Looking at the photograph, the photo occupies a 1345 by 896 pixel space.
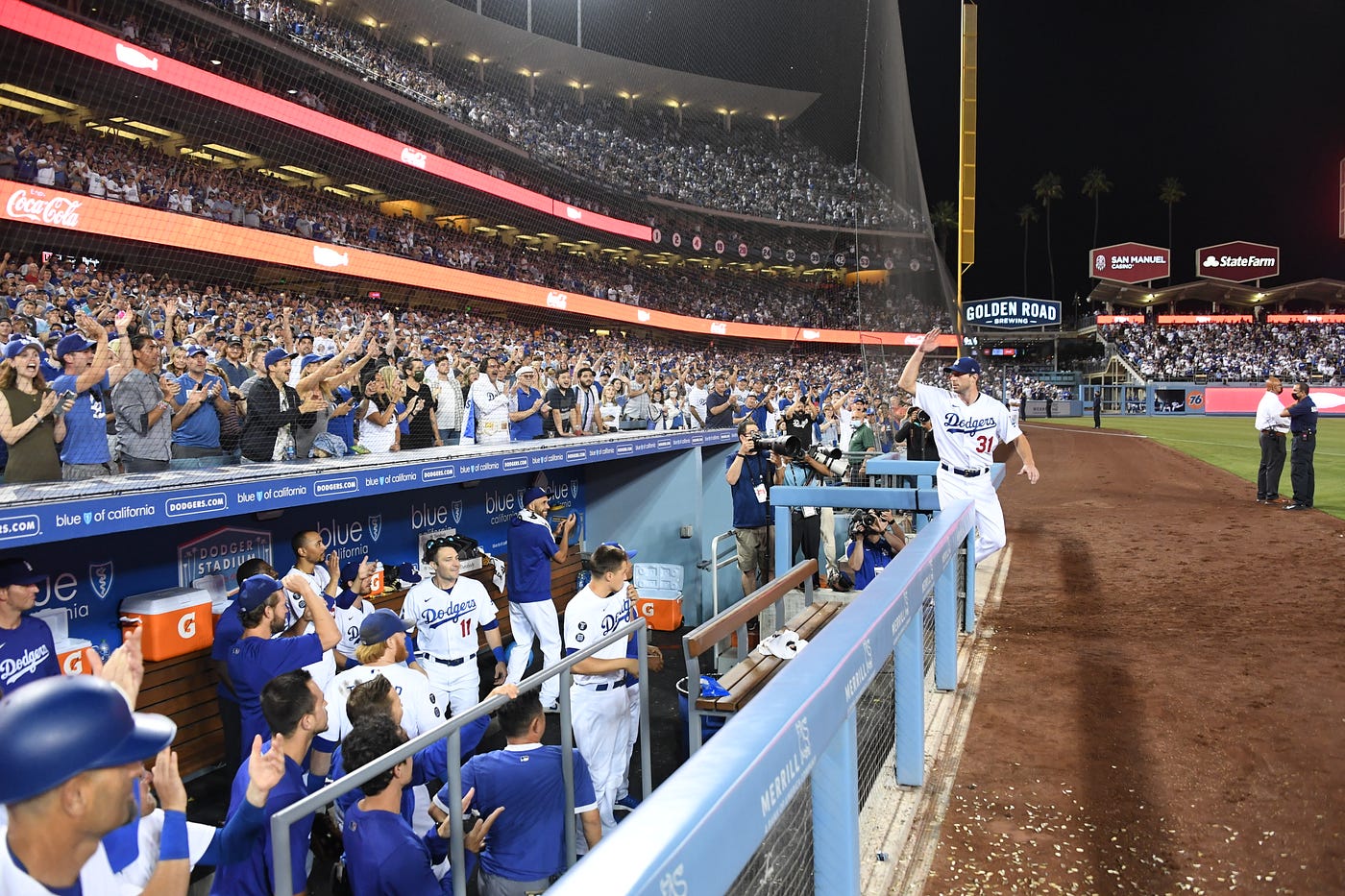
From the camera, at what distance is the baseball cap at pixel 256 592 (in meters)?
Answer: 4.09

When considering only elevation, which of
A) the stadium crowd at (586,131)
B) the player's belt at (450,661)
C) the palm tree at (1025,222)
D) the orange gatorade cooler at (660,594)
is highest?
the palm tree at (1025,222)

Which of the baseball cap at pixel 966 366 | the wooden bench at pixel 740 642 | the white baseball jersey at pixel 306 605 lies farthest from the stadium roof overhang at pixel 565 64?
→ the white baseball jersey at pixel 306 605

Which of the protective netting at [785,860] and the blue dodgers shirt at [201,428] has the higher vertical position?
the blue dodgers shirt at [201,428]

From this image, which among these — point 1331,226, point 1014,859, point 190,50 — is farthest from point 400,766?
point 1331,226

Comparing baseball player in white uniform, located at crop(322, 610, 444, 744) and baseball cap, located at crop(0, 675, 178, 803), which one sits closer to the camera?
baseball cap, located at crop(0, 675, 178, 803)

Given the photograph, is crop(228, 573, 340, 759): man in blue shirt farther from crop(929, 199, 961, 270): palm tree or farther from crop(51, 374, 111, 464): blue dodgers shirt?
crop(929, 199, 961, 270): palm tree

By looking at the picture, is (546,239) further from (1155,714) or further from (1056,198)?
(1056,198)

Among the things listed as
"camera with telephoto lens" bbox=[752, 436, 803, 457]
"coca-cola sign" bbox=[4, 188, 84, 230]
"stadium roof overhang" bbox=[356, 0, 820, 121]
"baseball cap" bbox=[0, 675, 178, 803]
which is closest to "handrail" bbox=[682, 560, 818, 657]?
"camera with telephoto lens" bbox=[752, 436, 803, 457]

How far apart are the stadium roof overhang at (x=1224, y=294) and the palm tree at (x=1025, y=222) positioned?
21077 millimetres

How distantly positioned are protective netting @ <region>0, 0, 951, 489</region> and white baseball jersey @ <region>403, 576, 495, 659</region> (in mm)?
1886

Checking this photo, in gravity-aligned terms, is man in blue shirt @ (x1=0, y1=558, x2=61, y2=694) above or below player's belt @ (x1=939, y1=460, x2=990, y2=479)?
below

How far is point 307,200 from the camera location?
18.7 meters

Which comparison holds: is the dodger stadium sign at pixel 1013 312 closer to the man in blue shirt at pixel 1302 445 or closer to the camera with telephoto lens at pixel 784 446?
the man in blue shirt at pixel 1302 445

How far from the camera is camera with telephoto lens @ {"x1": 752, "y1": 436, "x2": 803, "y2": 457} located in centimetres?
749
